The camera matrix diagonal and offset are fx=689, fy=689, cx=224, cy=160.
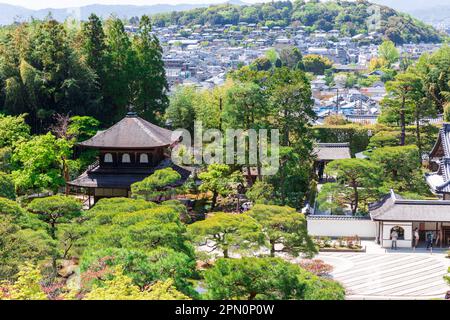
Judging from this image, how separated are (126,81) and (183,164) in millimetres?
7073

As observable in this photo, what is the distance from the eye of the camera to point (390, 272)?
1827 cm

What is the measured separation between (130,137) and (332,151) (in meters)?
11.0

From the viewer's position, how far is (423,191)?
23.5m

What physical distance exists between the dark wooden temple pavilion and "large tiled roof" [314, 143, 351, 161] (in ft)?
27.6

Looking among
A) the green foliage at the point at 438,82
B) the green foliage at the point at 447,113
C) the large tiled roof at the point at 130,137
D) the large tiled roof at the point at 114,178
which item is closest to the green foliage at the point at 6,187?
the large tiled roof at the point at 114,178

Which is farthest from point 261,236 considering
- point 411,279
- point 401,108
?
point 401,108

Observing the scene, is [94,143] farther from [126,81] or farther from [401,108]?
[401,108]

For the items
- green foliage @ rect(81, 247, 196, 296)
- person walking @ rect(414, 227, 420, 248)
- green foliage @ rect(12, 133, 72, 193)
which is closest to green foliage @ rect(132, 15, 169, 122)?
green foliage @ rect(12, 133, 72, 193)

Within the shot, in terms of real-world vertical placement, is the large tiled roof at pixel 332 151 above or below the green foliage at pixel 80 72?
below

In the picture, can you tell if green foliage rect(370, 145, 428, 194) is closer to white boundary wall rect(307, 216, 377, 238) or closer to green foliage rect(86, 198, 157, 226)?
white boundary wall rect(307, 216, 377, 238)

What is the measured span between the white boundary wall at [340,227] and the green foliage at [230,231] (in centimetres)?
630

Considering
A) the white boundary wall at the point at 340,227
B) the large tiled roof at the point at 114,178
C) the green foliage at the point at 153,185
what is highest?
the green foliage at the point at 153,185

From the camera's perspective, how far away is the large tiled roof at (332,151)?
3070 cm

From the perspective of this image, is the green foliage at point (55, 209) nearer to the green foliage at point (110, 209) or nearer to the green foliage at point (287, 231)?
the green foliage at point (110, 209)
